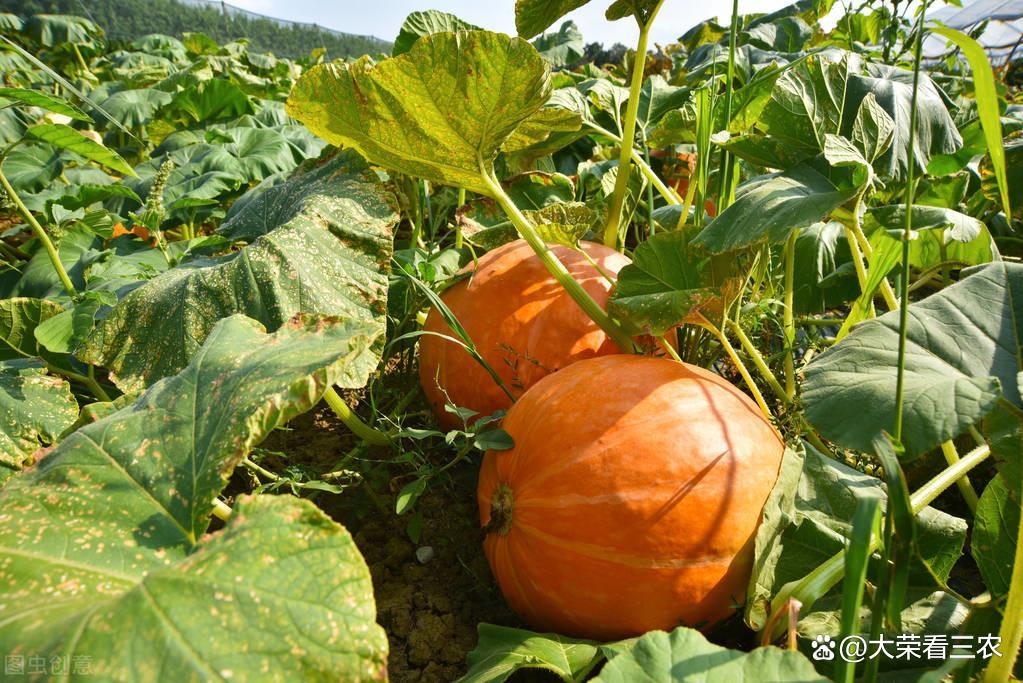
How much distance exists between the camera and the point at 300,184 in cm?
166

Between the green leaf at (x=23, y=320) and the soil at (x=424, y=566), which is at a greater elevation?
the green leaf at (x=23, y=320)

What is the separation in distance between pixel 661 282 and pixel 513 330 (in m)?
0.36

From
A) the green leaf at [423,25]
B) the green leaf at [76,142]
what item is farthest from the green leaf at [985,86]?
the green leaf at [76,142]

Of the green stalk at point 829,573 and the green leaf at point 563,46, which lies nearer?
the green stalk at point 829,573

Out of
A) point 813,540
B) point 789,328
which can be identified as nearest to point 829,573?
point 813,540

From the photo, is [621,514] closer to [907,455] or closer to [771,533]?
[771,533]

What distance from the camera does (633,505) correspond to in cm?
111

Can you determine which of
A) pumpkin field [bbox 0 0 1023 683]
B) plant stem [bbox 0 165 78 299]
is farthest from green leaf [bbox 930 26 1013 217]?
plant stem [bbox 0 165 78 299]

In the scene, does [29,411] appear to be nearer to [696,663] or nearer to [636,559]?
[636,559]

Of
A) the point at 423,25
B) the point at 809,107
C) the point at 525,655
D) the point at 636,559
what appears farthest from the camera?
the point at 423,25

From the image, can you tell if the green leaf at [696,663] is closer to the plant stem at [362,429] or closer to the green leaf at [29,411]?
the plant stem at [362,429]

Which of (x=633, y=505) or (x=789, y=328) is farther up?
(x=789, y=328)

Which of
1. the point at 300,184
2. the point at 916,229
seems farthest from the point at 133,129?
the point at 916,229

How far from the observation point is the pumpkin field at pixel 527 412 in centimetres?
74
